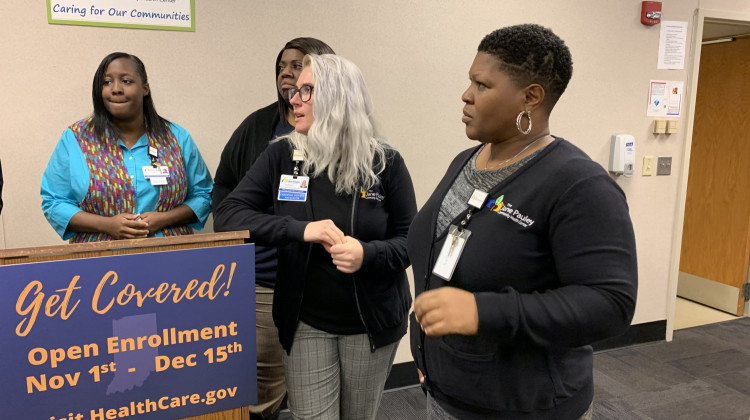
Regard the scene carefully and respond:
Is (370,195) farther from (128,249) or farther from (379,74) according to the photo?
(379,74)

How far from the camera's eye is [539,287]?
1.00 m

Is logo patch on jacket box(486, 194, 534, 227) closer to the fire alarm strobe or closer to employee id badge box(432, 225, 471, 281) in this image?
employee id badge box(432, 225, 471, 281)

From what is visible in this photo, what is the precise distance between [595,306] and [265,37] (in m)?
2.13

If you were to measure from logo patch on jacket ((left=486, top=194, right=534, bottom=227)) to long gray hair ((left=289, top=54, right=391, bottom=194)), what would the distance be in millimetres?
621

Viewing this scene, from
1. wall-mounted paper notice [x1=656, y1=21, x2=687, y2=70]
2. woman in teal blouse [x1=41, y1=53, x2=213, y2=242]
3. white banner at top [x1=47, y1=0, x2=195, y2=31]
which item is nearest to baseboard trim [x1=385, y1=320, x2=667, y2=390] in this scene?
wall-mounted paper notice [x1=656, y1=21, x2=687, y2=70]

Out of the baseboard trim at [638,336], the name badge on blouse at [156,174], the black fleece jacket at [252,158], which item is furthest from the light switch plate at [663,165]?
the name badge on blouse at [156,174]

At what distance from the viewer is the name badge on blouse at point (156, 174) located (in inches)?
79.8

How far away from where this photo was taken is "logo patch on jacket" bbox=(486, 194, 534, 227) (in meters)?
0.98

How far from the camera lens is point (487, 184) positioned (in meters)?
1.10

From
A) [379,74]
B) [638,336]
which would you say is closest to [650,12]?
[379,74]

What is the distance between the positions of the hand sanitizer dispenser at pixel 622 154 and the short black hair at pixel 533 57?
102 inches

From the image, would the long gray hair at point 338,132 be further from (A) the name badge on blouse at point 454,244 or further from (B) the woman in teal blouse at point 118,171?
(B) the woman in teal blouse at point 118,171

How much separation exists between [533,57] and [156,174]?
1.57 metres

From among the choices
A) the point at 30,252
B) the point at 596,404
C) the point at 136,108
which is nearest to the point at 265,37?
the point at 136,108
